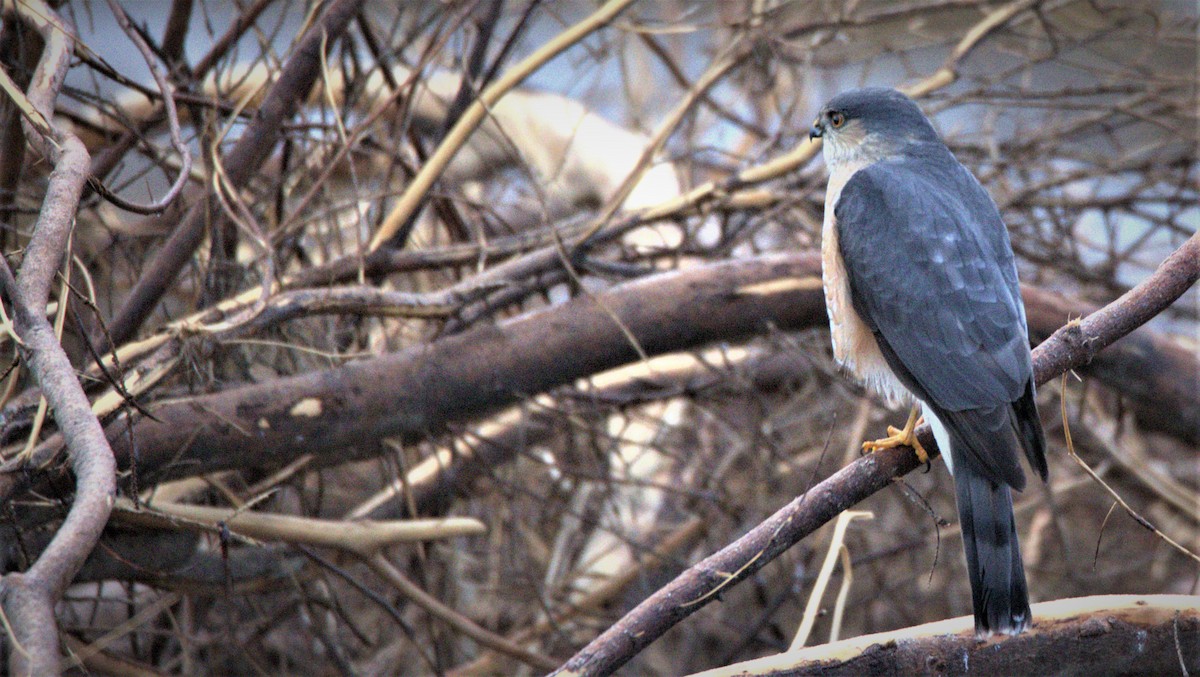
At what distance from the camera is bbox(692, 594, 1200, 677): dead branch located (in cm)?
223

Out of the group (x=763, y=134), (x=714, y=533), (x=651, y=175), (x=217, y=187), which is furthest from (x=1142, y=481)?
(x=217, y=187)

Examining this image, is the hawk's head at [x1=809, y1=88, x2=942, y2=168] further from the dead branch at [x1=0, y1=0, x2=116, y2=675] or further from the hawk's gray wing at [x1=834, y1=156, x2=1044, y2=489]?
the dead branch at [x1=0, y1=0, x2=116, y2=675]

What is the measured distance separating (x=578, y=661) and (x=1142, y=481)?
385 cm

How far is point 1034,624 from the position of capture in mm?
2299

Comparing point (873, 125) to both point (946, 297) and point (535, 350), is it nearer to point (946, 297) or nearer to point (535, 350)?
point (946, 297)

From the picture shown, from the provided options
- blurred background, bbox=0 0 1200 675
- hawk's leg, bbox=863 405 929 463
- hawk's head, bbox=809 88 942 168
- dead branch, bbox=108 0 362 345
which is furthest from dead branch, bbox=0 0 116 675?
hawk's head, bbox=809 88 942 168

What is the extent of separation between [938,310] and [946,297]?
0.13 ft

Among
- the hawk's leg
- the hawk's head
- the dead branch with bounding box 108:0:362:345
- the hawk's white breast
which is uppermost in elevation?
the dead branch with bounding box 108:0:362:345

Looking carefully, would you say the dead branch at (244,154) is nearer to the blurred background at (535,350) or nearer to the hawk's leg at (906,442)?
the blurred background at (535,350)

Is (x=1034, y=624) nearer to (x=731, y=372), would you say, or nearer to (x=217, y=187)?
(x=731, y=372)

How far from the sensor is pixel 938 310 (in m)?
2.53

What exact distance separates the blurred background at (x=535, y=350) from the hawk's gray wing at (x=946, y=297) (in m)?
0.81

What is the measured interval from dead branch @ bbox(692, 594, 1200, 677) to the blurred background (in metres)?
1.02

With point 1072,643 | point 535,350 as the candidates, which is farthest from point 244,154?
point 1072,643
